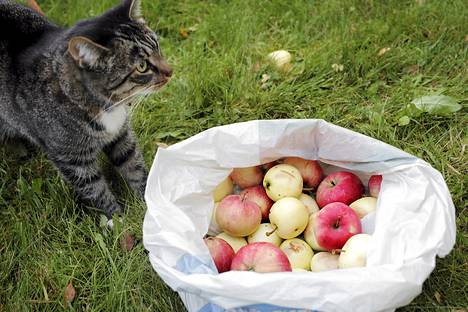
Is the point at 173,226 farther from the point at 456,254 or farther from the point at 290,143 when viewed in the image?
the point at 456,254

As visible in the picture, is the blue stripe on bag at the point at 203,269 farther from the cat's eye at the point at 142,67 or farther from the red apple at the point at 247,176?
the cat's eye at the point at 142,67

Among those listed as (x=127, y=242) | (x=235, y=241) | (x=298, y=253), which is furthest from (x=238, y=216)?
(x=127, y=242)

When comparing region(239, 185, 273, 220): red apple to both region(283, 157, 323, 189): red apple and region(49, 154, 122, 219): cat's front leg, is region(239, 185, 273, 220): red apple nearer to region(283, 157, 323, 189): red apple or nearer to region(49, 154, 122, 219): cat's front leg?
region(283, 157, 323, 189): red apple

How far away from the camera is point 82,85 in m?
1.95

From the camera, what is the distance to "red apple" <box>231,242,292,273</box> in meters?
1.67

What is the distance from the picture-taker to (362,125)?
237cm

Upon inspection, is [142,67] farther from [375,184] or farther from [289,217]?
[375,184]

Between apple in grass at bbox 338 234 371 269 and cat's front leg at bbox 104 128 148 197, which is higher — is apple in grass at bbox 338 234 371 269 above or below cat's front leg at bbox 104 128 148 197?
above

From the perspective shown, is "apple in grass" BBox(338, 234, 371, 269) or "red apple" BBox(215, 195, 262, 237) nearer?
"apple in grass" BBox(338, 234, 371, 269)

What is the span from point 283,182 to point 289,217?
148mm

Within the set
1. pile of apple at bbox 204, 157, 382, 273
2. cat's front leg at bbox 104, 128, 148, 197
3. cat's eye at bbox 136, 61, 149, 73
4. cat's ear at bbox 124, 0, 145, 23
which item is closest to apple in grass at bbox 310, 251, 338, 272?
pile of apple at bbox 204, 157, 382, 273

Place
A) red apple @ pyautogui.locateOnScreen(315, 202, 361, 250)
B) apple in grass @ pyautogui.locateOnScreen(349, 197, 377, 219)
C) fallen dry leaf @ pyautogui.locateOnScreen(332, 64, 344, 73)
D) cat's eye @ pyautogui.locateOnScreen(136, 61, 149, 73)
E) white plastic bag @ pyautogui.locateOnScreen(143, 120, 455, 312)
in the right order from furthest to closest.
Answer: fallen dry leaf @ pyautogui.locateOnScreen(332, 64, 344, 73) < cat's eye @ pyautogui.locateOnScreen(136, 61, 149, 73) < apple in grass @ pyautogui.locateOnScreen(349, 197, 377, 219) < red apple @ pyautogui.locateOnScreen(315, 202, 361, 250) < white plastic bag @ pyautogui.locateOnScreen(143, 120, 455, 312)

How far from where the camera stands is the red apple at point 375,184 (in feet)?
6.24

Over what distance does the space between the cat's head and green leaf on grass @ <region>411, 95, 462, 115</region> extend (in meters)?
1.11
